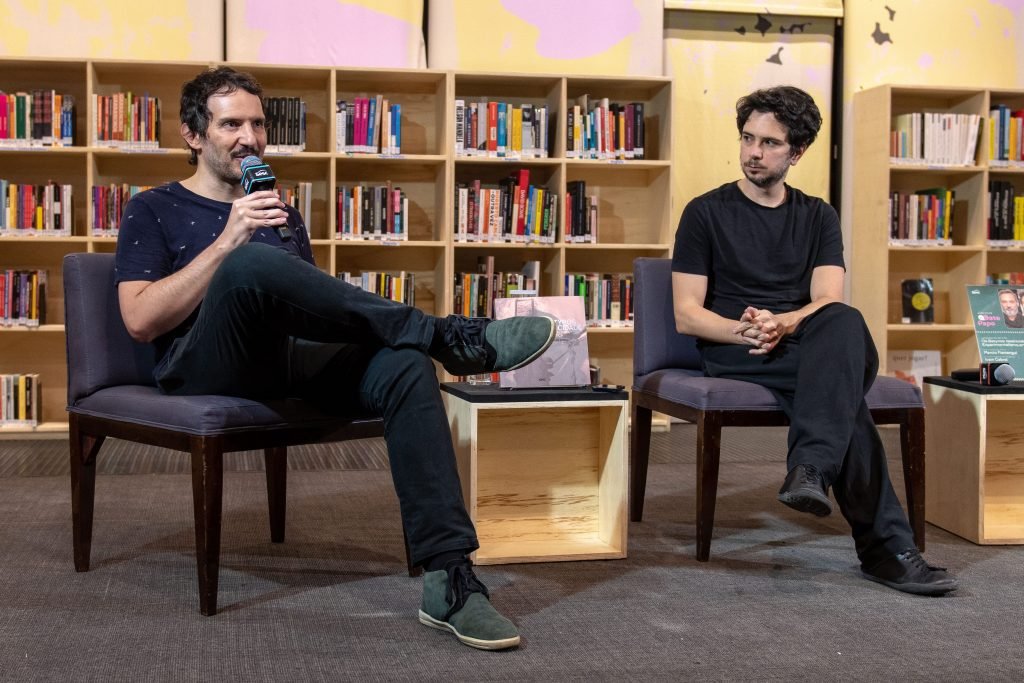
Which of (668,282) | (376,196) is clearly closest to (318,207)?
(376,196)

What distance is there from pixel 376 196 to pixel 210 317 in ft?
9.84

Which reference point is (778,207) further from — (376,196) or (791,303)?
(376,196)

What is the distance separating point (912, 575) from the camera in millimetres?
2393

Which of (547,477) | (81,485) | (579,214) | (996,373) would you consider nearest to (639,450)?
(547,477)

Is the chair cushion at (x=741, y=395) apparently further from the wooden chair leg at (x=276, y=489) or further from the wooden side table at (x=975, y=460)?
the wooden chair leg at (x=276, y=489)

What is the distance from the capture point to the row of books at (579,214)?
5215mm

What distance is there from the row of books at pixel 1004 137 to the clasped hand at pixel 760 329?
10.9ft

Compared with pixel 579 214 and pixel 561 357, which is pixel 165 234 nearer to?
pixel 561 357

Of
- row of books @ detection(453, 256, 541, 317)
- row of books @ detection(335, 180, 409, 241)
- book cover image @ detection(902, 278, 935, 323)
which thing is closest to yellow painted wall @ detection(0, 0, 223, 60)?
row of books @ detection(335, 180, 409, 241)

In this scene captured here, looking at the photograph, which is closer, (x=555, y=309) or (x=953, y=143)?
Result: (x=555, y=309)

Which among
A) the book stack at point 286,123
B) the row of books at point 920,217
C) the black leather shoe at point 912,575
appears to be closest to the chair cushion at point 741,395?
→ the black leather shoe at point 912,575

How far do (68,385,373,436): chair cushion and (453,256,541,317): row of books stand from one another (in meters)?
2.83

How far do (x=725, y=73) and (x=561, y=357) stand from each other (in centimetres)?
340

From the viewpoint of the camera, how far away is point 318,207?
5.25 metres
